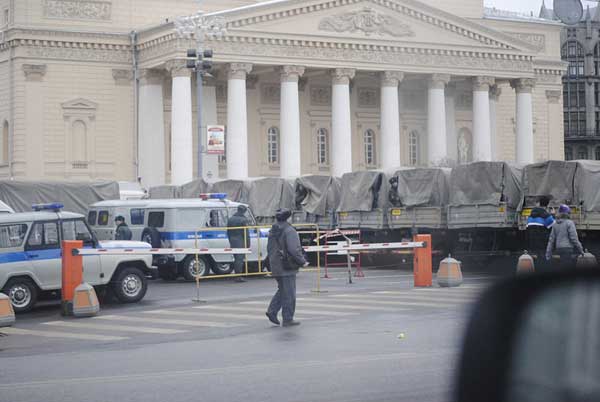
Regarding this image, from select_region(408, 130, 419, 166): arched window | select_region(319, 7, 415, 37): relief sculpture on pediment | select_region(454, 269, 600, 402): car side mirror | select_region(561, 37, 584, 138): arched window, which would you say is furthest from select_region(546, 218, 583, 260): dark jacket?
select_region(561, 37, 584, 138): arched window

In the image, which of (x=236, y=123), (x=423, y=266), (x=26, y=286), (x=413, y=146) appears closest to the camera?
(x=26, y=286)

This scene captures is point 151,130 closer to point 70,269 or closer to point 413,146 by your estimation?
point 413,146

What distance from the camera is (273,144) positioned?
6788cm

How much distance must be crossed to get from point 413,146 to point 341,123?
10311 millimetres

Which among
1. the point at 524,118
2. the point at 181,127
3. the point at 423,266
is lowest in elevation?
the point at 423,266

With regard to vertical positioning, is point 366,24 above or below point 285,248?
above

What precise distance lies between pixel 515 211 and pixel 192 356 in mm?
19434

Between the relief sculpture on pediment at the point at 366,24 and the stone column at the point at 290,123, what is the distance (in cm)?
334

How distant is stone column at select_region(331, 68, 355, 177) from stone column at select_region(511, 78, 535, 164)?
12.1 m

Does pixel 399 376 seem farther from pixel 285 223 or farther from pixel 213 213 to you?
pixel 213 213

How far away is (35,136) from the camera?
197ft

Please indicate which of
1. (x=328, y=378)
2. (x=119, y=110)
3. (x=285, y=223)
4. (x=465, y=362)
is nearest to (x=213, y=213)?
(x=285, y=223)

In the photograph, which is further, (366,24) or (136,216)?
(366,24)

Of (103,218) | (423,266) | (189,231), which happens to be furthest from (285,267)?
(103,218)
